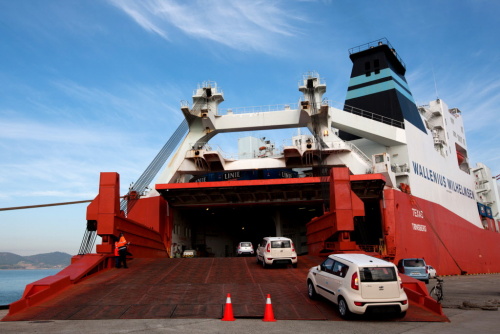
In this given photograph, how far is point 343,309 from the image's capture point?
9211mm

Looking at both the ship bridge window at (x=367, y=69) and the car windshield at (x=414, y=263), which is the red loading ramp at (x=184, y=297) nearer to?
the car windshield at (x=414, y=263)

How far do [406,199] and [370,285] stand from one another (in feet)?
68.5

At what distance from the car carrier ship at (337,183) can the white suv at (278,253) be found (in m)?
2.33

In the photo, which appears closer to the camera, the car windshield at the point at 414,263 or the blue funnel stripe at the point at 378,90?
the car windshield at the point at 414,263

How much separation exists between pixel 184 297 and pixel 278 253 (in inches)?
272

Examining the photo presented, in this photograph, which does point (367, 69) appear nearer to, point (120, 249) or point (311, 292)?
point (120, 249)

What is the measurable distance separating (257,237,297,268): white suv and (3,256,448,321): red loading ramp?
0.57 metres

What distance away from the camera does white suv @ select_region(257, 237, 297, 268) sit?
56.5 feet

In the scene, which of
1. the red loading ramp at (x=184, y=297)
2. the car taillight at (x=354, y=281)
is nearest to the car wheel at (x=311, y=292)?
the red loading ramp at (x=184, y=297)

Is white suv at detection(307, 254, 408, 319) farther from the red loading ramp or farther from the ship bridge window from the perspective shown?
the ship bridge window

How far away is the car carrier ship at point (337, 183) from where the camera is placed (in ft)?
83.9

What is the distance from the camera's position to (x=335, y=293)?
31.8 feet

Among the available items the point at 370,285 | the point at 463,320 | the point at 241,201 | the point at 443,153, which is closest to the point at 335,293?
the point at 370,285

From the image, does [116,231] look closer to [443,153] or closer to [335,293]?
[335,293]
